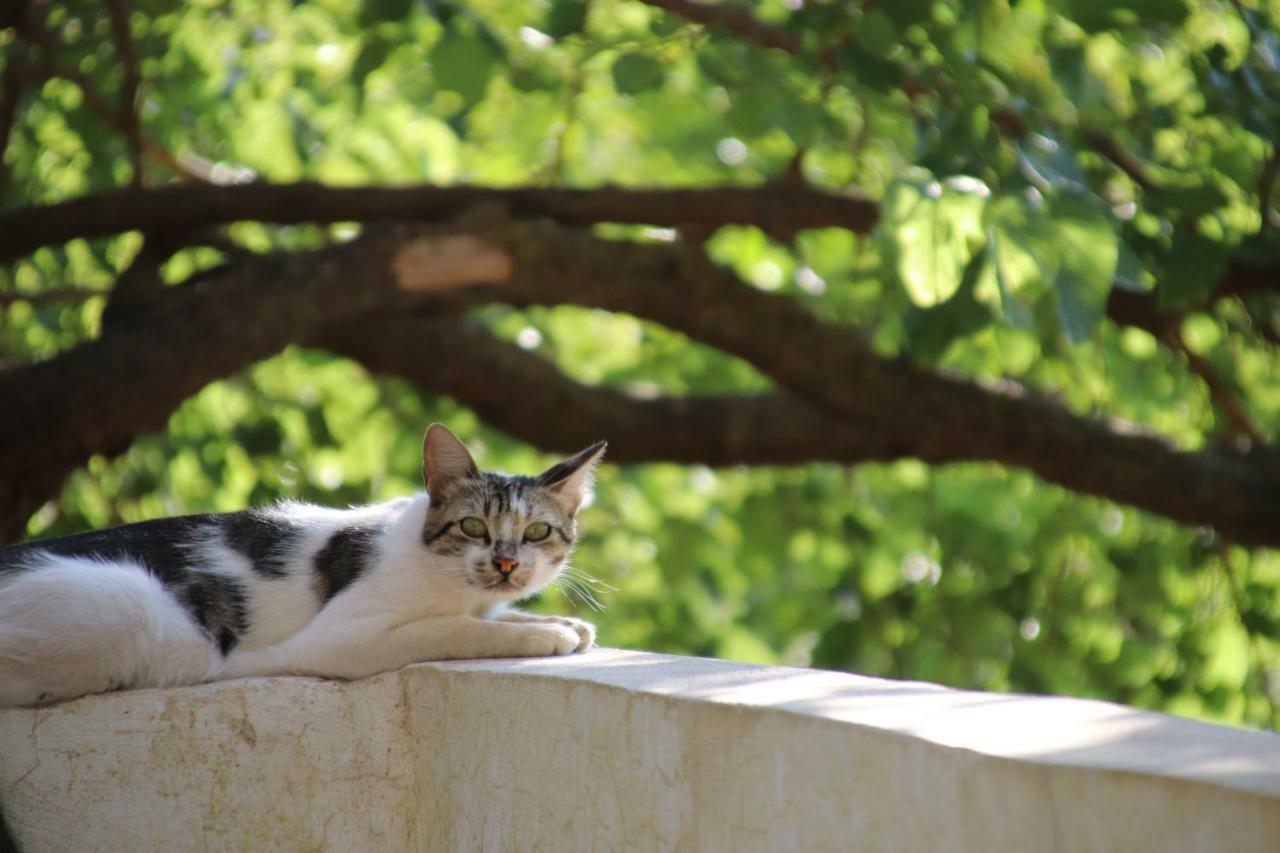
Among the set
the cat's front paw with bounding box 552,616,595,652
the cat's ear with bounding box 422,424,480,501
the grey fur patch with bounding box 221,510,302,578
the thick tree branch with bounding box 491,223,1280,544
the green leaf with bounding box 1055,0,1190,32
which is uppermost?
the green leaf with bounding box 1055,0,1190,32

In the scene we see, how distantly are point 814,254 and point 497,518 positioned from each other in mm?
3734

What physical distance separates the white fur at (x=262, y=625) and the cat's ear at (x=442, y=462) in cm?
10

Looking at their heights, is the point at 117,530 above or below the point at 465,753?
below

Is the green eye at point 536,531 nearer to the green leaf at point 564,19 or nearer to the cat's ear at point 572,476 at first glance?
the cat's ear at point 572,476

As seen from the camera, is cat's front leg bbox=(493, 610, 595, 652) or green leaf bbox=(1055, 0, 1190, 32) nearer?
cat's front leg bbox=(493, 610, 595, 652)

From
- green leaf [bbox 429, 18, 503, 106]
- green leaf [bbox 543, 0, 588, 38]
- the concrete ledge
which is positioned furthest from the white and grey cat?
green leaf [bbox 543, 0, 588, 38]

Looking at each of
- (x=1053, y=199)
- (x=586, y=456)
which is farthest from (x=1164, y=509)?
(x=586, y=456)

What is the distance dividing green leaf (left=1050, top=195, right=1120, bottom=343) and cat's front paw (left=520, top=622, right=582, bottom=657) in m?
1.25

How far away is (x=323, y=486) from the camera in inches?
213

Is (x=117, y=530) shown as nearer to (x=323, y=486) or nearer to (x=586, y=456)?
(x=586, y=456)

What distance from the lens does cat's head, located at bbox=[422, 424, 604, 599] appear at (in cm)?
314

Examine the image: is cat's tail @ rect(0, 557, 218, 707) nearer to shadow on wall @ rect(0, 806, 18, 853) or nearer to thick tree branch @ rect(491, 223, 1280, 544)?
shadow on wall @ rect(0, 806, 18, 853)

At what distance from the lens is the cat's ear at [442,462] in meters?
3.26

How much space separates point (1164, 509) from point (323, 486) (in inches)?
128
